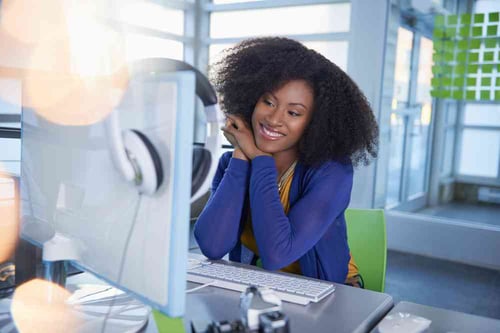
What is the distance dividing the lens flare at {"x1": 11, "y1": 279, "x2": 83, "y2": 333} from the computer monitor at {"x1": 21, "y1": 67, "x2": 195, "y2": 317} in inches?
4.1

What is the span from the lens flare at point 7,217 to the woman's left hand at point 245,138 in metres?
0.62

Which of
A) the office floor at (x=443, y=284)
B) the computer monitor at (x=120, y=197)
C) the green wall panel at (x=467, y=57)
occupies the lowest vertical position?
the office floor at (x=443, y=284)

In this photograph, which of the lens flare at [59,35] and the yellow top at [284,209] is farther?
the lens flare at [59,35]

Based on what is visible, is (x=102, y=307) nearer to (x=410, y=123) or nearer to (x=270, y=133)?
(x=270, y=133)

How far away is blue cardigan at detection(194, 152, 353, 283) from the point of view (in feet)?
4.02

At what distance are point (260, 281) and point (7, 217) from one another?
1.75 ft

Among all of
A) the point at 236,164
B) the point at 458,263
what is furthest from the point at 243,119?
the point at 458,263

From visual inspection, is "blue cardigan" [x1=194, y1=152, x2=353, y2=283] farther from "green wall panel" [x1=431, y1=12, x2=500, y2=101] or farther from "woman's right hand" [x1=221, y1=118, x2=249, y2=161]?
"green wall panel" [x1=431, y1=12, x2=500, y2=101]

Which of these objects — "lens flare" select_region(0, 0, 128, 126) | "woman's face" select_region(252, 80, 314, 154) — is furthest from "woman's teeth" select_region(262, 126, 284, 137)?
"lens flare" select_region(0, 0, 128, 126)

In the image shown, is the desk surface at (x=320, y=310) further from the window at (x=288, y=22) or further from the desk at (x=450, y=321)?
the window at (x=288, y=22)

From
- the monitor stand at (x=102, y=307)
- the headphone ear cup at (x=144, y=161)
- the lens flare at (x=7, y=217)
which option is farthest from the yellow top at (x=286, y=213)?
the headphone ear cup at (x=144, y=161)

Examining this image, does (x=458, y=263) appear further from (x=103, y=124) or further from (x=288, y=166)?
(x=103, y=124)

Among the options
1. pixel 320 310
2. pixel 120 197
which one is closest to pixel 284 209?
pixel 320 310

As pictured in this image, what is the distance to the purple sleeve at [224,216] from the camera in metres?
1.32
